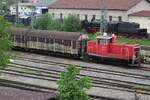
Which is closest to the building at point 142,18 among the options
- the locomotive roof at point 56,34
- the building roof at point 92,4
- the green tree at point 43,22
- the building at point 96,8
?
the building at point 96,8

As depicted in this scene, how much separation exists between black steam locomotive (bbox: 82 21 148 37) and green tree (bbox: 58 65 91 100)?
3592 cm

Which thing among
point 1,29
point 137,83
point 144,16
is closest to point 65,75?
point 1,29

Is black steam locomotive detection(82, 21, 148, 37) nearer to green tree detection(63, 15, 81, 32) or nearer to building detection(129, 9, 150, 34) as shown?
green tree detection(63, 15, 81, 32)

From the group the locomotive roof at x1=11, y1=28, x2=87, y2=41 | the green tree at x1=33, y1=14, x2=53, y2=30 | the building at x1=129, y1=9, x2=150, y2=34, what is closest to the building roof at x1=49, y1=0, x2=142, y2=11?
the building at x1=129, y1=9, x2=150, y2=34

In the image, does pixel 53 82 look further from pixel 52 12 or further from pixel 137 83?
pixel 52 12

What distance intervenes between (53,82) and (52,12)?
46.3m

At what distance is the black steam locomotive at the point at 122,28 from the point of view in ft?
165

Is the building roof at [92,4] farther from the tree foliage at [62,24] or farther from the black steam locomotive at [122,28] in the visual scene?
the tree foliage at [62,24]

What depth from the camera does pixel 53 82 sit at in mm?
26297

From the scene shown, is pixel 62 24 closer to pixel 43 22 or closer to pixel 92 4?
pixel 43 22

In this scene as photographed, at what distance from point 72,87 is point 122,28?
38024mm

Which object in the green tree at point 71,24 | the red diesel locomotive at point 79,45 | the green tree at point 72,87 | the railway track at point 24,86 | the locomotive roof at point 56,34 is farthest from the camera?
the green tree at point 71,24

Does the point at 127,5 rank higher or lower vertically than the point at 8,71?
higher

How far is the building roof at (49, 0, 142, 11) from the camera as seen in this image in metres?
61.2
